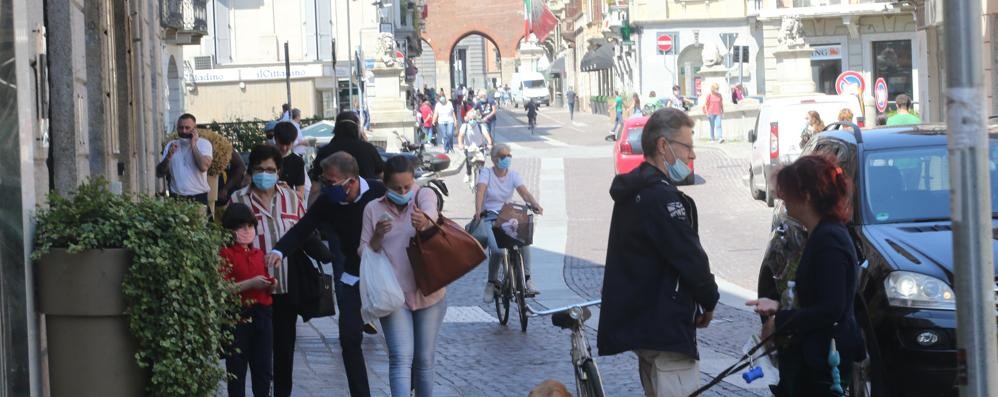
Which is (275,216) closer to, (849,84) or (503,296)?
(503,296)

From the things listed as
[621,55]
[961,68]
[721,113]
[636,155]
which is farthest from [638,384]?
[621,55]

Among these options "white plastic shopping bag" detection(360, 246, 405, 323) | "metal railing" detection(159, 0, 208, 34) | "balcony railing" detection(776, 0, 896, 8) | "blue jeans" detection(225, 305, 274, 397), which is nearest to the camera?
"white plastic shopping bag" detection(360, 246, 405, 323)

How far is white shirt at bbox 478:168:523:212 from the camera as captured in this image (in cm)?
1404

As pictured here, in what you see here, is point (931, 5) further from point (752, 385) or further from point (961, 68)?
point (961, 68)

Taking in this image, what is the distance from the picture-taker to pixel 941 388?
7.96 metres

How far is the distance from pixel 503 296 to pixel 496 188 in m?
1.17

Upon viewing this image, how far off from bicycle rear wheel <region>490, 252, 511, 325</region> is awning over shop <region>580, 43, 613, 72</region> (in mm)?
60003

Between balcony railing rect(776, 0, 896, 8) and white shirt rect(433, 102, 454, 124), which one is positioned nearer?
white shirt rect(433, 102, 454, 124)

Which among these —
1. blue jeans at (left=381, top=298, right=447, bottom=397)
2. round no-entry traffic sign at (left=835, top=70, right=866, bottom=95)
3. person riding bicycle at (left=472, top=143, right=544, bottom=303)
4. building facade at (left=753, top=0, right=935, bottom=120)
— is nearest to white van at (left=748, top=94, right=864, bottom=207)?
round no-entry traffic sign at (left=835, top=70, right=866, bottom=95)

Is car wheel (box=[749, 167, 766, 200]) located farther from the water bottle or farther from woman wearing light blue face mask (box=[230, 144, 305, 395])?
the water bottle

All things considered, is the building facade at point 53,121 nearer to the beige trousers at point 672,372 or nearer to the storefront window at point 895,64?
the beige trousers at point 672,372

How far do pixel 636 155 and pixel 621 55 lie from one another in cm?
3998

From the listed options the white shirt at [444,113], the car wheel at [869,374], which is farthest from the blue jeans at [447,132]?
the car wheel at [869,374]

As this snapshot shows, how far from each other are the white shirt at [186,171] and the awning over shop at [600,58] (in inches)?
2317
